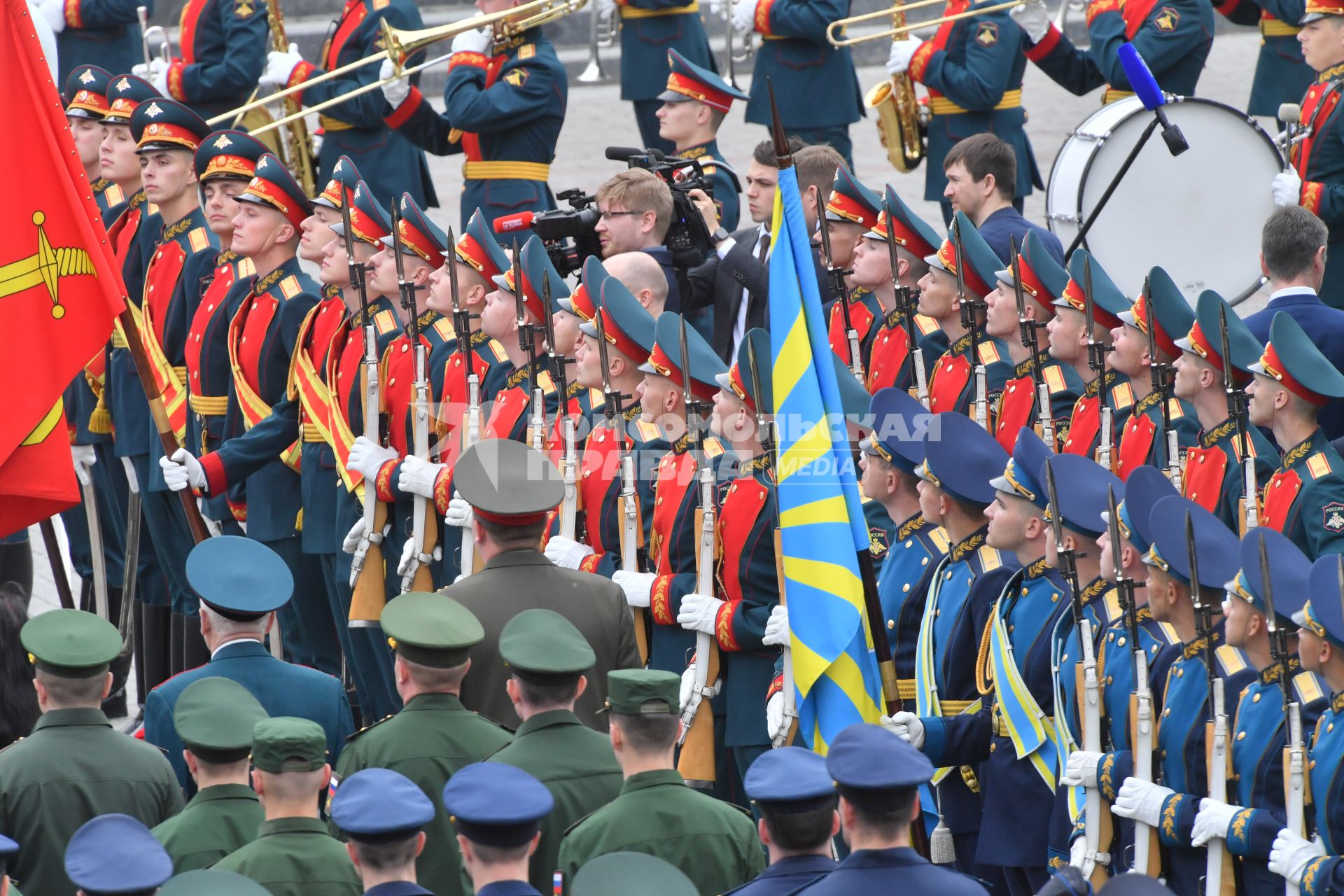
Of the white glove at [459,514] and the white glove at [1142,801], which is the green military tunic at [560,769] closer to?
the white glove at [1142,801]

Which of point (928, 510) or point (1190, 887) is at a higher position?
point (928, 510)

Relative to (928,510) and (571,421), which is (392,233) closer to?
(571,421)

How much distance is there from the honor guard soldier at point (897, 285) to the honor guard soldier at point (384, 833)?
4724 mm

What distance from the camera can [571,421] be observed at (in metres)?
8.27

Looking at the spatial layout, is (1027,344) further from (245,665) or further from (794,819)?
(794,819)

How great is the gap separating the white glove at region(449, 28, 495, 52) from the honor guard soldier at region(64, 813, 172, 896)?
8139 millimetres

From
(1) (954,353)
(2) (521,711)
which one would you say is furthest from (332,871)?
(1) (954,353)

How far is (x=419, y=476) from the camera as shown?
28.2 ft

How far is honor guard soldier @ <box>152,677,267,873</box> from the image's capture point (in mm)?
5375

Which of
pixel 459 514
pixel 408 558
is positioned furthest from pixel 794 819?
pixel 408 558

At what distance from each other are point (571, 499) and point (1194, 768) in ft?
9.21

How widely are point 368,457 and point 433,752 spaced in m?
3.19

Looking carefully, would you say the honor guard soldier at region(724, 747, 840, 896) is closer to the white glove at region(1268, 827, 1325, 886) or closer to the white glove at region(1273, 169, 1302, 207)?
the white glove at region(1268, 827, 1325, 886)

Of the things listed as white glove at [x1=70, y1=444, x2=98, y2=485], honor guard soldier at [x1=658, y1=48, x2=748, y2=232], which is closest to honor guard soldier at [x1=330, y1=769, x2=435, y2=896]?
→ white glove at [x1=70, y1=444, x2=98, y2=485]
